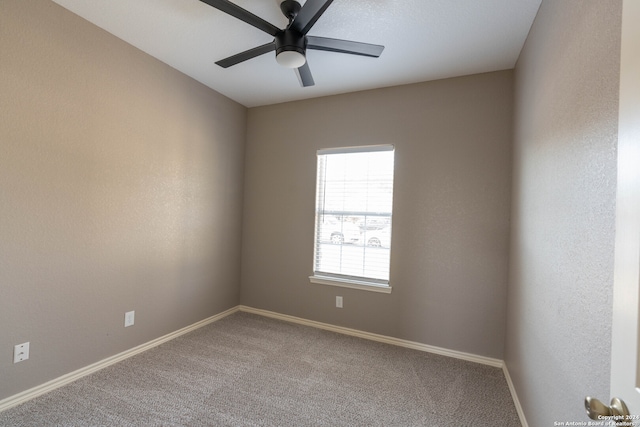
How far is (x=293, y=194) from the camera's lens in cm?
339

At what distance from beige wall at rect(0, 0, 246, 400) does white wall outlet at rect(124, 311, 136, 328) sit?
0.04 m

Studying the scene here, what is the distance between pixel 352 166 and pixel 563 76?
1.96m

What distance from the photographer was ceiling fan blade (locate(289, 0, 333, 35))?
148 cm

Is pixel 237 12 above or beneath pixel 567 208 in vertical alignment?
above

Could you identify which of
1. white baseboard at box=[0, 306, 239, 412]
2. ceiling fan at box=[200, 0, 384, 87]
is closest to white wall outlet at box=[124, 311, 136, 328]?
white baseboard at box=[0, 306, 239, 412]

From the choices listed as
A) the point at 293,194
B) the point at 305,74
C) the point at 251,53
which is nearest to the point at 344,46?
the point at 305,74

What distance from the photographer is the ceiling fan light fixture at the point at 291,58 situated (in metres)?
1.80

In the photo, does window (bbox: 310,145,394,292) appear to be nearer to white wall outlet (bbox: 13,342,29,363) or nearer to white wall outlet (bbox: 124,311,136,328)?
white wall outlet (bbox: 124,311,136,328)

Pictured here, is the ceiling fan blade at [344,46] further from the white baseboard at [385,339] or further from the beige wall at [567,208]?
the white baseboard at [385,339]

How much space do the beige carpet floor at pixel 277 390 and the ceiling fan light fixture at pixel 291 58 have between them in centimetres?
229

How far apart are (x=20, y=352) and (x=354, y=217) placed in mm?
2776

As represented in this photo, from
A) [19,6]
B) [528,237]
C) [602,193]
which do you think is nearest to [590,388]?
[602,193]

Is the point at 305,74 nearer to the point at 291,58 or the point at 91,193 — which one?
the point at 291,58

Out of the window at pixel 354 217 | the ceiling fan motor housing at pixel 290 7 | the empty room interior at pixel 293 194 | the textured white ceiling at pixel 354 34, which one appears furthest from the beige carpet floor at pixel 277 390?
the textured white ceiling at pixel 354 34
